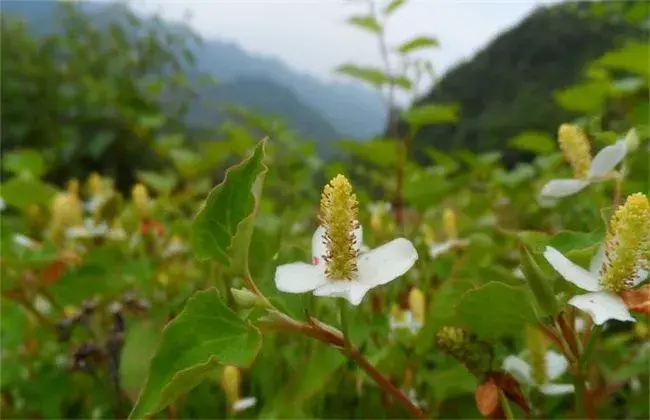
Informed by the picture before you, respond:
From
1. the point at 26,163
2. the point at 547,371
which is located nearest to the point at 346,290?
the point at 547,371

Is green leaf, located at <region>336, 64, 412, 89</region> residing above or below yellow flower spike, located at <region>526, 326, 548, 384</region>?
above

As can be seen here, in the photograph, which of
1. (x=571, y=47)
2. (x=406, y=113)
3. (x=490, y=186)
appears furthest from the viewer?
(x=571, y=47)

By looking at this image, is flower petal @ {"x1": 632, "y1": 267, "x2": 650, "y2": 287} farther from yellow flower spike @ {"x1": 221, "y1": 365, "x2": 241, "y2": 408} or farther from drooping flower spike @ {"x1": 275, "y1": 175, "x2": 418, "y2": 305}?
yellow flower spike @ {"x1": 221, "y1": 365, "x2": 241, "y2": 408}

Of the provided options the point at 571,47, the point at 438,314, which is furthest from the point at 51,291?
the point at 571,47

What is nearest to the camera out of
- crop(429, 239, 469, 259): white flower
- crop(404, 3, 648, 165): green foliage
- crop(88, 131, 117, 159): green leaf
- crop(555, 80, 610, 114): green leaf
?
crop(429, 239, 469, 259): white flower

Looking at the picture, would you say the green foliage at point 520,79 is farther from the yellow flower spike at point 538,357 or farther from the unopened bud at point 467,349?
the unopened bud at point 467,349

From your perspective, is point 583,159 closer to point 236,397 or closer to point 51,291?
point 236,397

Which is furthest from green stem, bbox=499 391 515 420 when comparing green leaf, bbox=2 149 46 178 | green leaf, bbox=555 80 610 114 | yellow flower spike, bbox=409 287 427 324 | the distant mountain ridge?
the distant mountain ridge

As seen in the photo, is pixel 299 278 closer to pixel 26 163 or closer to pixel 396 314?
pixel 396 314
